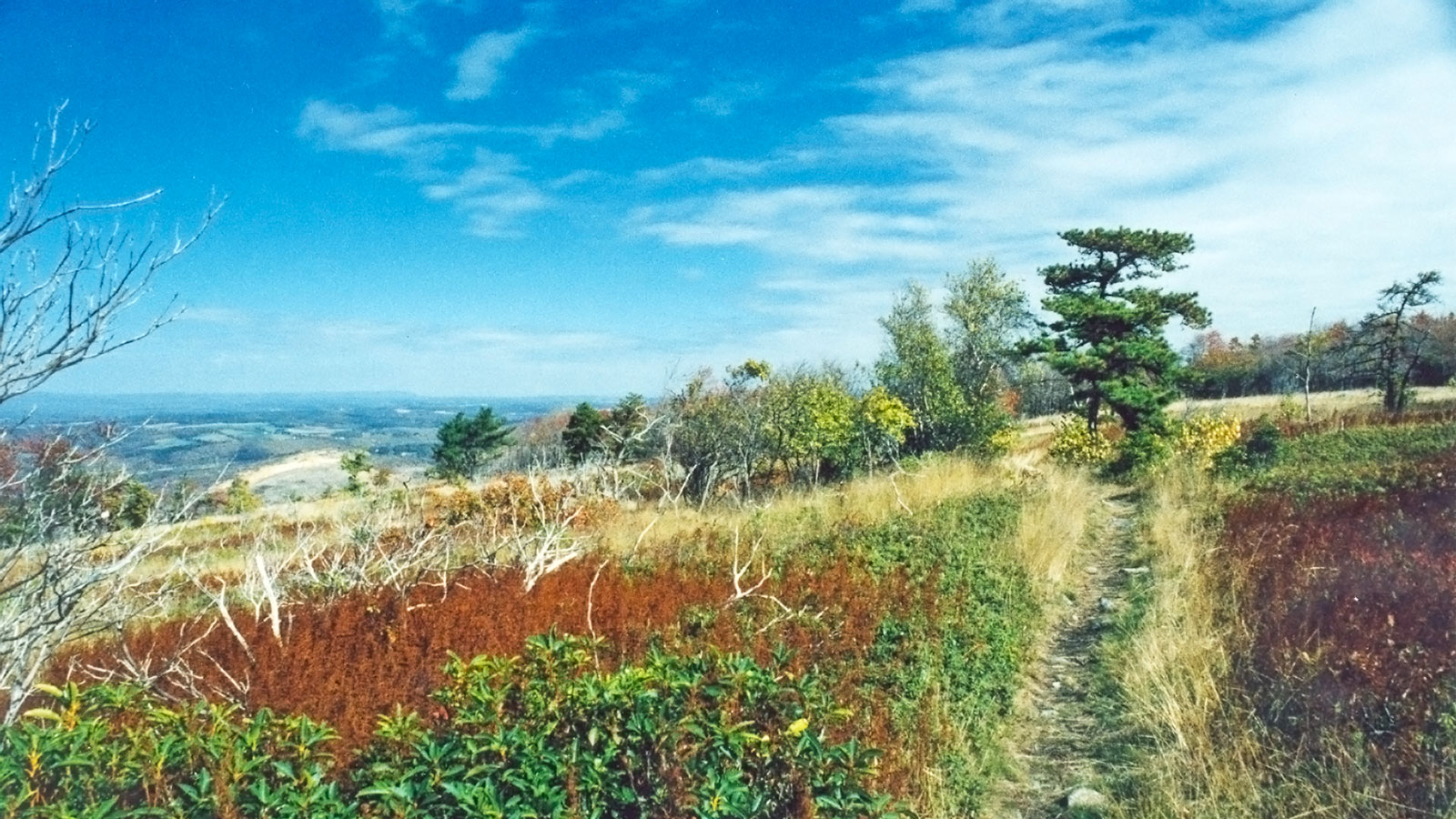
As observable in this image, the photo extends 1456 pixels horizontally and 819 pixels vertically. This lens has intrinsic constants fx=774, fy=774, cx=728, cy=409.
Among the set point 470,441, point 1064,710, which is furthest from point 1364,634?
point 470,441

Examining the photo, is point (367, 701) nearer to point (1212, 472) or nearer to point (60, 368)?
point (60, 368)

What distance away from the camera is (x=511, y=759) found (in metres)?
2.61

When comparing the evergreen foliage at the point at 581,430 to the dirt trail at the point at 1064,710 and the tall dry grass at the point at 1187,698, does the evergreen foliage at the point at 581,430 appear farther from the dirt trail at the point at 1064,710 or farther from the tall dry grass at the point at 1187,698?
the tall dry grass at the point at 1187,698

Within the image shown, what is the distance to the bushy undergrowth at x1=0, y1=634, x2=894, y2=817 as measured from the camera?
2.35 m

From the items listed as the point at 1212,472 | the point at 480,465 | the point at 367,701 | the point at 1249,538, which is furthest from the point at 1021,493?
the point at 480,465

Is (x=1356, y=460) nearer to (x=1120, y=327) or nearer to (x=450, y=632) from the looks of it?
(x=1120, y=327)

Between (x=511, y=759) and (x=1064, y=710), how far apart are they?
4.29 m

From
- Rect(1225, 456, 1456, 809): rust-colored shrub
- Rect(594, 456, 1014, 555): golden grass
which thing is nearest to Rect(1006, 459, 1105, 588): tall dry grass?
Rect(594, 456, 1014, 555): golden grass

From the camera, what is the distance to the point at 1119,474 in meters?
16.3

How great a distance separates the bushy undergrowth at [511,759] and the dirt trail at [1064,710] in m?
1.88

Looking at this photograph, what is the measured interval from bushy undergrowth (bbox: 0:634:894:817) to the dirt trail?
1885mm

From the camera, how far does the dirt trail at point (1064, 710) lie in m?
4.30

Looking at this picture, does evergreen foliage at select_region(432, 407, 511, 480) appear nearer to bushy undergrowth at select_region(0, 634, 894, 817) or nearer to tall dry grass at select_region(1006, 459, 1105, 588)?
tall dry grass at select_region(1006, 459, 1105, 588)

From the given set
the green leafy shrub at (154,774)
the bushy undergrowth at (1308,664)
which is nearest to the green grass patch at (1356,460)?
the bushy undergrowth at (1308,664)
